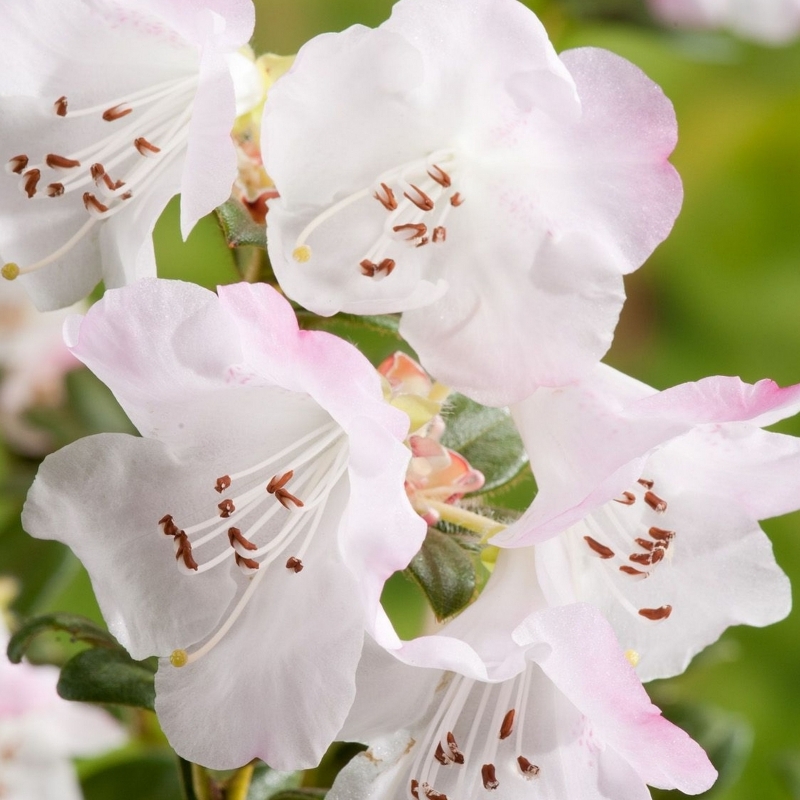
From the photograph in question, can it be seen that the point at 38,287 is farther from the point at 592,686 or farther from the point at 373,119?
the point at 592,686

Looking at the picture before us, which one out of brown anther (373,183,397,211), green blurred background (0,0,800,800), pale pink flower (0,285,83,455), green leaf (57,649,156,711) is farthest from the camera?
green blurred background (0,0,800,800)

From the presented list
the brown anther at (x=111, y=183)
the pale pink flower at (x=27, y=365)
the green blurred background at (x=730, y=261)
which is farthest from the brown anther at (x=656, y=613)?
the green blurred background at (x=730, y=261)

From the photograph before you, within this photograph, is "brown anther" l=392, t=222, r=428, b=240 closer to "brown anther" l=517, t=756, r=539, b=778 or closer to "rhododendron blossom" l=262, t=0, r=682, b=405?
"rhododendron blossom" l=262, t=0, r=682, b=405

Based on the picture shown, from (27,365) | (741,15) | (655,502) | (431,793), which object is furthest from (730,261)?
(431,793)

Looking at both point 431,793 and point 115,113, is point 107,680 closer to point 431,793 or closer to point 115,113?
point 431,793

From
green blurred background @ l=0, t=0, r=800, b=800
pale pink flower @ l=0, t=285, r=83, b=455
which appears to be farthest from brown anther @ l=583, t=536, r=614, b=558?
green blurred background @ l=0, t=0, r=800, b=800

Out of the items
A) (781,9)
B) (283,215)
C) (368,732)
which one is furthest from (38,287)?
(781,9)

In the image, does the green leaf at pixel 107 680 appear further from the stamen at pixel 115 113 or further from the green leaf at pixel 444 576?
the stamen at pixel 115 113
